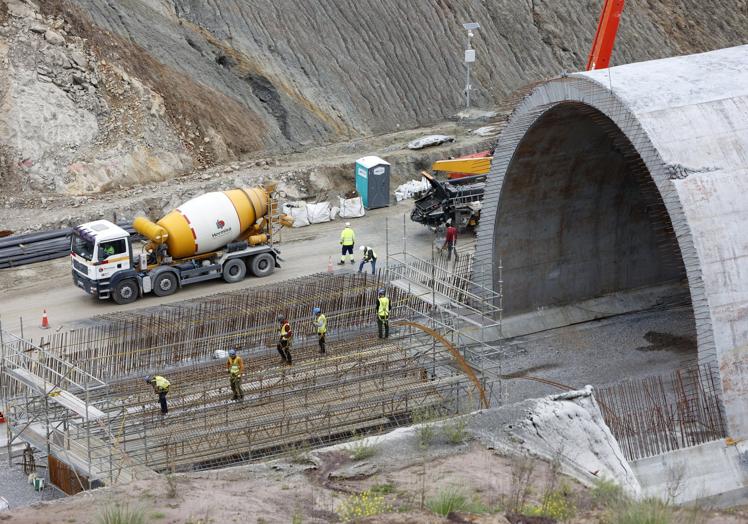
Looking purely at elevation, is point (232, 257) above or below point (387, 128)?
below

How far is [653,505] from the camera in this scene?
16141 millimetres

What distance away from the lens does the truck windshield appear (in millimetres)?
30266

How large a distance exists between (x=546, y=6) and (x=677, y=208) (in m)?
31.9

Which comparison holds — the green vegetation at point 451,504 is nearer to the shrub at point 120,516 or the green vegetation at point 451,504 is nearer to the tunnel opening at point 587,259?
the shrub at point 120,516

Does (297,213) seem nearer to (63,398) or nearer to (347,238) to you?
(347,238)

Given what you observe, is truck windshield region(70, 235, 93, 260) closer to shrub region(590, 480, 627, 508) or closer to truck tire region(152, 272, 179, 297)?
truck tire region(152, 272, 179, 297)

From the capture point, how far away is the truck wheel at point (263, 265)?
32438 millimetres

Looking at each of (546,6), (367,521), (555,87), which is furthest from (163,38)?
(367,521)

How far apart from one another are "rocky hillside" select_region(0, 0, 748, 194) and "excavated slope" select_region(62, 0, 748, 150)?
0.05 meters

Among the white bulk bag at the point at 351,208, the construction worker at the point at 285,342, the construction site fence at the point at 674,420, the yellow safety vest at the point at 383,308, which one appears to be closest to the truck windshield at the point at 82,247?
the construction worker at the point at 285,342

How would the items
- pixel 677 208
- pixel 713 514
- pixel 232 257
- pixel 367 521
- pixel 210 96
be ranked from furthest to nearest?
pixel 210 96 → pixel 232 257 → pixel 677 208 → pixel 713 514 → pixel 367 521

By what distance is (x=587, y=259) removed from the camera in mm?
28812

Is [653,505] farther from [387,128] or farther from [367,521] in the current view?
[387,128]

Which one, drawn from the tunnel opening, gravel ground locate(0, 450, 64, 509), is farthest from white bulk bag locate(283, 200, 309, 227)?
gravel ground locate(0, 450, 64, 509)
